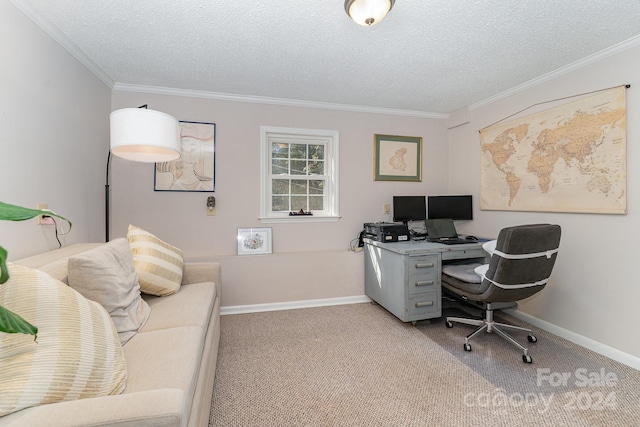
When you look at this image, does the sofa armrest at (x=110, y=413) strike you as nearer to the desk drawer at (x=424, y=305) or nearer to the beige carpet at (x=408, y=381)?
the beige carpet at (x=408, y=381)

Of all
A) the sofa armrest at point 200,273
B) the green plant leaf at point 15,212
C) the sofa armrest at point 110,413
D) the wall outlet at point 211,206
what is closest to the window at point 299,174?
the wall outlet at point 211,206

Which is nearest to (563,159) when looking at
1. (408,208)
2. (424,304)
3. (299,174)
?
(408,208)

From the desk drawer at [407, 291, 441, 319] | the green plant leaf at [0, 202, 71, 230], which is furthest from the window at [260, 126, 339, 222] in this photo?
the green plant leaf at [0, 202, 71, 230]

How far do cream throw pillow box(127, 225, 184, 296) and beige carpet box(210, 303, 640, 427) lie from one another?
0.69 m

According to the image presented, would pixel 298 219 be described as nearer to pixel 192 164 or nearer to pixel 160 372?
pixel 192 164

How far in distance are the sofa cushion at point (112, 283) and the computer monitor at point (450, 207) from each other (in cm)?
298

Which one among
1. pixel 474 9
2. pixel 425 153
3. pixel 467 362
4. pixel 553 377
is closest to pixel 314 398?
pixel 467 362

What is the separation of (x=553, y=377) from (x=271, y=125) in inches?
128

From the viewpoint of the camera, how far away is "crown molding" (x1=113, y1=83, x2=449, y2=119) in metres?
2.85

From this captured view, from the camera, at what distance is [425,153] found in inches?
147

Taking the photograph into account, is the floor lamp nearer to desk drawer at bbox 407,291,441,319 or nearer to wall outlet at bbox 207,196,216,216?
wall outlet at bbox 207,196,216,216

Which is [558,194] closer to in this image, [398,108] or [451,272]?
[451,272]

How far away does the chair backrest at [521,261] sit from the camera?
200cm

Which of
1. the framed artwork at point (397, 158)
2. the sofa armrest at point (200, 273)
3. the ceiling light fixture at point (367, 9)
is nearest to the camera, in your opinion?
the ceiling light fixture at point (367, 9)
